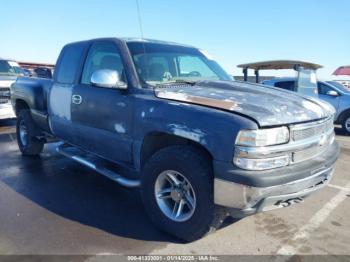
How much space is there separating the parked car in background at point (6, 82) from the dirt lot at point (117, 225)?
15.3 feet

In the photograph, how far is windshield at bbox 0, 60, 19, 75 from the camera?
32.8 feet

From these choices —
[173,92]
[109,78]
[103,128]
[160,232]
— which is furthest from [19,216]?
[173,92]

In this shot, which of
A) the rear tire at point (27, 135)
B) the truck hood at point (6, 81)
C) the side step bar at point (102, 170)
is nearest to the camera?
the side step bar at point (102, 170)

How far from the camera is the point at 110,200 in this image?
4082 millimetres

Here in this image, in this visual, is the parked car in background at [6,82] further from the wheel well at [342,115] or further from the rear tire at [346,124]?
the rear tire at [346,124]

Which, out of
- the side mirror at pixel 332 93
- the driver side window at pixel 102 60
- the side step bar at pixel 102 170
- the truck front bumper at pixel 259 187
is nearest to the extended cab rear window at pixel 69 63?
the driver side window at pixel 102 60

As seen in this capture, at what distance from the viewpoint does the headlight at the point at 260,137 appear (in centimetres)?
255

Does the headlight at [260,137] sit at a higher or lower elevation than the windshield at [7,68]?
lower

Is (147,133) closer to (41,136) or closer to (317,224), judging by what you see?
(317,224)

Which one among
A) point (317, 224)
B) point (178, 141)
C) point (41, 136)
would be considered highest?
point (178, 141)

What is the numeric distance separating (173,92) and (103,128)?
43.3 inches

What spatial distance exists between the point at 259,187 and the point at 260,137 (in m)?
0.39

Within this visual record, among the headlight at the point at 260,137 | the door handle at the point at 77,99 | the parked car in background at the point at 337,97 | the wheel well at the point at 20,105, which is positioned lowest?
the parked car in background at the point at 337,97

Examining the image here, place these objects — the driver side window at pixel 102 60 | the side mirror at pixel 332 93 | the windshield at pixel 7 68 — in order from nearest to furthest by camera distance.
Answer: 1. the driver side window at pixel 102 60
2. the windshield at pixel 7 68
3. the side mirror at pixel 332 93
